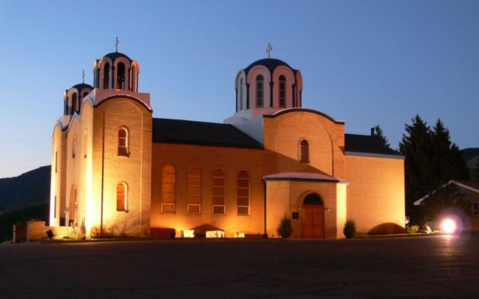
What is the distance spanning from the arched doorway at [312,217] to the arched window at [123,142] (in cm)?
1087

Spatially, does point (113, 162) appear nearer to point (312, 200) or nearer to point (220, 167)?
point (220, 167)

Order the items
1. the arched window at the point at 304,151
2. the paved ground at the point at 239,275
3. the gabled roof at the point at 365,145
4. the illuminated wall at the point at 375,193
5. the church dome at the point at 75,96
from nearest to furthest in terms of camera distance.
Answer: the paved ground at the point at 239,275, the arched window at the point at 304,151, the illuminated wall at the point at 375,193, the gabled roof at the point at 365,145, the church dome at the point at 75,96

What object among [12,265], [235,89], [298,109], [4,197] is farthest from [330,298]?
[4,197]

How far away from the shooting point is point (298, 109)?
4131 centimetres

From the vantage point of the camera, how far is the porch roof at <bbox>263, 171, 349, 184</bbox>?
126 ft

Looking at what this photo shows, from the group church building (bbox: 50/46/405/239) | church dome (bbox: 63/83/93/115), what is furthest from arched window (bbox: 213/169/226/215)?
church dome (bbox: 63/83/93/115)

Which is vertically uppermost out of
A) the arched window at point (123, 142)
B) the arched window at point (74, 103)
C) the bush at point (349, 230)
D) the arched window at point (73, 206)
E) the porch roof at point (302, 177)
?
the arched window at point (74, 103)

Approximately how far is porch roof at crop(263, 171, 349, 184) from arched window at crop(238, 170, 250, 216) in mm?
1165

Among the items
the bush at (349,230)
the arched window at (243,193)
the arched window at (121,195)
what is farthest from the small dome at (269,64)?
the arched window at (121,195)

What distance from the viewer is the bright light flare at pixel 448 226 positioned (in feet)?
151

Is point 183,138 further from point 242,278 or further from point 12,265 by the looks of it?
point 242,278

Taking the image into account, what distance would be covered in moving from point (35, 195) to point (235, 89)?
4053 inches

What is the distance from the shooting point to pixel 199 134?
39750 mm

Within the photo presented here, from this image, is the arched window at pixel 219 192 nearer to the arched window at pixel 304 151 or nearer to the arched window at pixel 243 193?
the arched window at pixel 243 193
